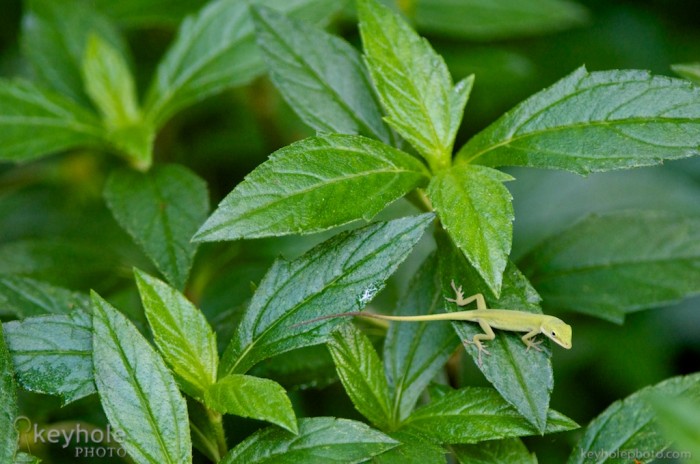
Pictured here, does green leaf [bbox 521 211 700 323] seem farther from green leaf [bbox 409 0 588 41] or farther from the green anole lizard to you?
green leaf [bbox 409 0 588 41]

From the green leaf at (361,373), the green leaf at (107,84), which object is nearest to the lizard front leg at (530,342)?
the green leaf at (361,373)

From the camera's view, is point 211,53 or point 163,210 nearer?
point 163,210

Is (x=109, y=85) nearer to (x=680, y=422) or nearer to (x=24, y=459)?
(x=24, y=459)

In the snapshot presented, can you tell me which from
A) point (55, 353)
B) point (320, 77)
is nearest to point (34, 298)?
point (55, 353)

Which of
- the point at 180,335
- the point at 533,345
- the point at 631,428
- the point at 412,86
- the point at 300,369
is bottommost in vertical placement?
the point at 631,428

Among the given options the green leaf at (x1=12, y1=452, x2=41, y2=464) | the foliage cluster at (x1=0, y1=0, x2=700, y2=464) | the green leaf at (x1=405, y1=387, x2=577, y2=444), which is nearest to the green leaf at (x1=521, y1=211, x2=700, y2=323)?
the foliage cluster at (x1=0, y1=0, x2=700, y2=464)
